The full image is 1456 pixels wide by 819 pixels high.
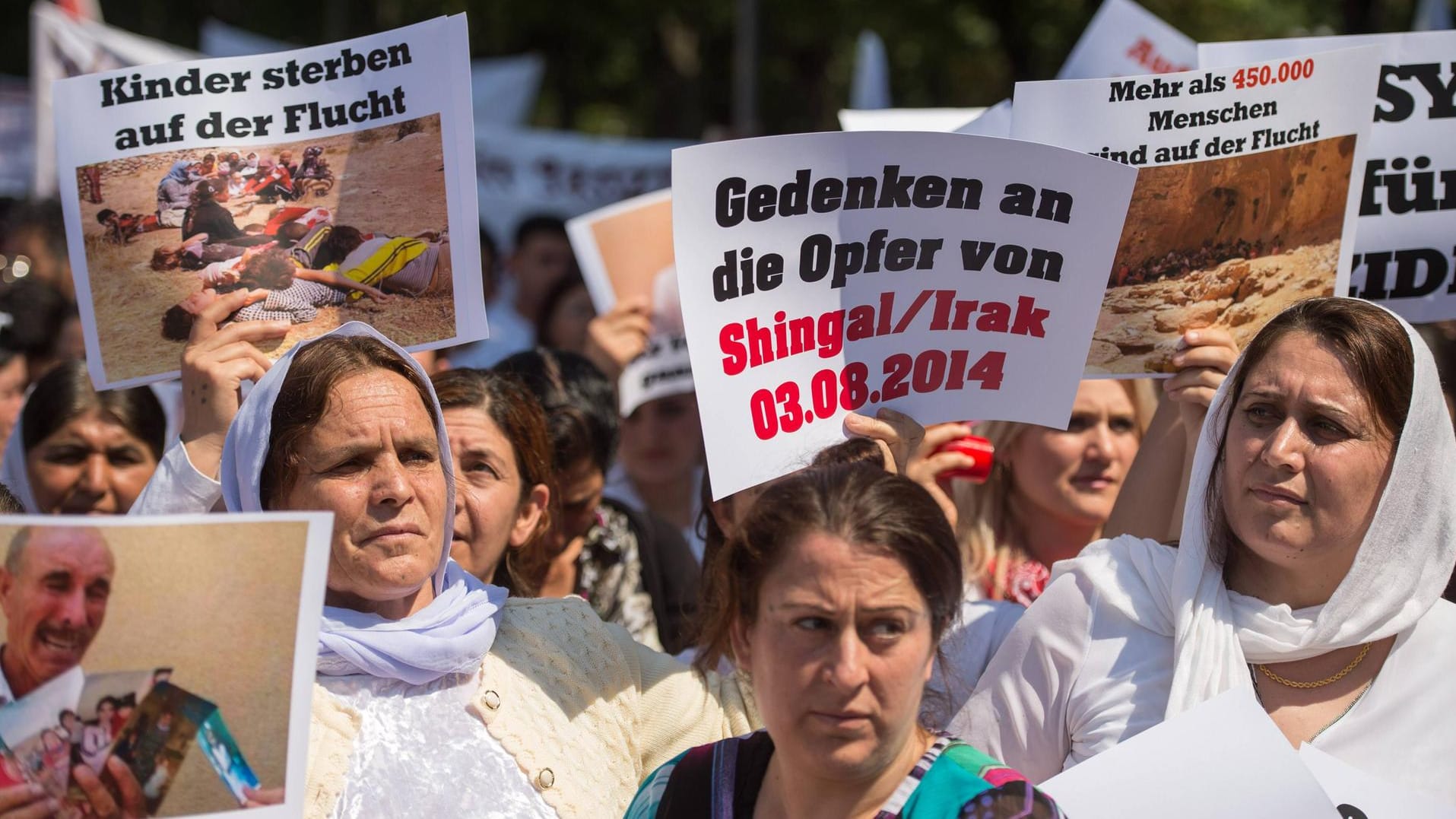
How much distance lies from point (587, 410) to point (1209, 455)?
195cm

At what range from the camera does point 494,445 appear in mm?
3764

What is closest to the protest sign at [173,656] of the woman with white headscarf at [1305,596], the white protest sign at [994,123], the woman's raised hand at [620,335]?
the woman with white headscarf at [1305,596]

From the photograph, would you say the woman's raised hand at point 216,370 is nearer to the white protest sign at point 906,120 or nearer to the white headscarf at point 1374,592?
the white headscarf at point 1374,592

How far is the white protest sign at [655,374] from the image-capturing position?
18.9 feet

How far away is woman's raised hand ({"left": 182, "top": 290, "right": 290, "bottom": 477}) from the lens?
3.34 meters

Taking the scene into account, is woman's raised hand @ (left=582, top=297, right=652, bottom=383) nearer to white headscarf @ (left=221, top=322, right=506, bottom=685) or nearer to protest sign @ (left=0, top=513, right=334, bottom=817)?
white headscarf @ (left=221, top=322, right=506, bottom=685)

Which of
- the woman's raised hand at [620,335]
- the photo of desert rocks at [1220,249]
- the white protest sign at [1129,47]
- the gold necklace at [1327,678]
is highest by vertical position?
the white protest sign at [1129,47]

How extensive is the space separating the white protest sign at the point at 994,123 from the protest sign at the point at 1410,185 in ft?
2.06

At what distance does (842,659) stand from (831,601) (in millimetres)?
86

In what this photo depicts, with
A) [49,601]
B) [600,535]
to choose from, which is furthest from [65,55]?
[49,601]

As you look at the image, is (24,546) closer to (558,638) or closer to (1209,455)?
(558,638)

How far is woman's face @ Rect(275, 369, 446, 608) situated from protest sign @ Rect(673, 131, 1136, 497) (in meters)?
0.55

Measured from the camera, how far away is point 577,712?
318cm

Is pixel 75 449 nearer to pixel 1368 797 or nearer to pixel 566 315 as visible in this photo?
pixel 566 315
